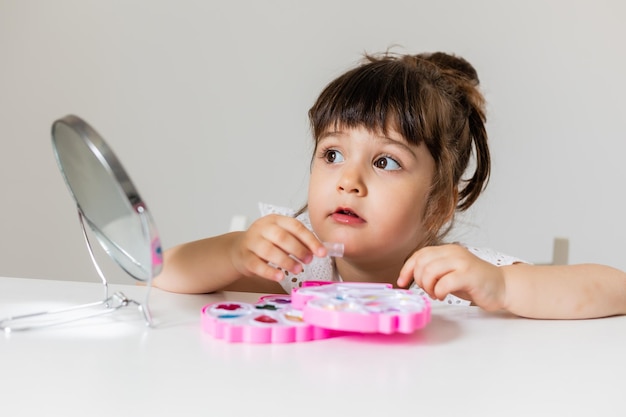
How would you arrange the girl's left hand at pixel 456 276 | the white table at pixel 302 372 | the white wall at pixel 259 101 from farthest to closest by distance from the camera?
the white wall at pixel 259 101 → the girl's left hand at pixel 456 276 → the white table at pixel 302 372

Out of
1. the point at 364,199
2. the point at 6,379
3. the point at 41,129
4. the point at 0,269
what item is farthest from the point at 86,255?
the point at 6,379

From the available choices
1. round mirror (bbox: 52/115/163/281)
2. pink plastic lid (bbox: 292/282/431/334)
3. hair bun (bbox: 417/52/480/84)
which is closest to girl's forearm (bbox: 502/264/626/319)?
pink plastic lid (bbox: 292/282/431/334)

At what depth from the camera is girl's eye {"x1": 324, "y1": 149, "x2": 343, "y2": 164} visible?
1029mm

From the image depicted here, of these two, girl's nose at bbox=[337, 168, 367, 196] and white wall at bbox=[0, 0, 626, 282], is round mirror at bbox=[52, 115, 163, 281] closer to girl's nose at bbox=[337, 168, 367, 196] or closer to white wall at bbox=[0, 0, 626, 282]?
girl's nose at bbox=[337, 168, 367, 196]

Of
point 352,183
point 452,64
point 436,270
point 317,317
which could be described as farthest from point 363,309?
point 452,64

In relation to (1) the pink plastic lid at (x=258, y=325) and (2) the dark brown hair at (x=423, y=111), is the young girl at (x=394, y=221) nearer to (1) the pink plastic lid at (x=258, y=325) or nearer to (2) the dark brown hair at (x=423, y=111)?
(2) the dark brown hair at (x=423, y=111)

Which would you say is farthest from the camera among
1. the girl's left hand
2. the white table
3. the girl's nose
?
the girl's nose

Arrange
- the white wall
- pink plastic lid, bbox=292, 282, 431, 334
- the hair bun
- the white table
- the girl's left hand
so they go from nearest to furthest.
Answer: the white table
pink plastic lid, bbox=292, 282, 431, 334
the girl's left hand
the hair bun
the white wall

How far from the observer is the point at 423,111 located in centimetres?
106

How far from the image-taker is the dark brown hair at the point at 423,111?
1.03 m

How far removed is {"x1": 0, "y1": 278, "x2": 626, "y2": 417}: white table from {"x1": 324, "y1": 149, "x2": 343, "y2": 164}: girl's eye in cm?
43

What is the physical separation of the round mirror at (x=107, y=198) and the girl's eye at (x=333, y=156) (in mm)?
474

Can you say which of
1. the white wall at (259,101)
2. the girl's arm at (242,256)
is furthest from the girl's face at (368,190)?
the white wall at (259,101)

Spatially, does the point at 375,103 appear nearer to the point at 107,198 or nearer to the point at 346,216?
the point at 346,216
